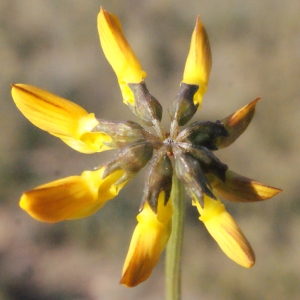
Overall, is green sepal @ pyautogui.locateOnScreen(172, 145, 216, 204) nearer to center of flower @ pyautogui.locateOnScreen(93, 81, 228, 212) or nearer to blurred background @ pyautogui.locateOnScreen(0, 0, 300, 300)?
center of flower @ pyautogui.locateOnScreen(93, 81, 228, 212)

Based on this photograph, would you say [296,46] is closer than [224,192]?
No

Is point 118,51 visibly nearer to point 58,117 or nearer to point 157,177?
point 58,117

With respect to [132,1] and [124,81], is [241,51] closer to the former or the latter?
[132,1]

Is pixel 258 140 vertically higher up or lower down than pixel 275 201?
higher up

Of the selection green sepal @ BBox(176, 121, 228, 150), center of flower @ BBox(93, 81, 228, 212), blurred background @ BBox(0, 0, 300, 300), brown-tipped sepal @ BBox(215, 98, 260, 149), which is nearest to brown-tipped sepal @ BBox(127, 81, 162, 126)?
center of flower @ BBox(93, 81, 228, 212)

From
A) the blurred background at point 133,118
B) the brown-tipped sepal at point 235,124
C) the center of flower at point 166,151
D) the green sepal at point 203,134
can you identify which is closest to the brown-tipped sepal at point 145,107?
the center of flower at point 166,151

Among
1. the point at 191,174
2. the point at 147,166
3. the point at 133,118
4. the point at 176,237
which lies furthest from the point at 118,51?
the point at 133,118

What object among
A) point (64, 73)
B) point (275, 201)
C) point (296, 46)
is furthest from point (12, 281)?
point (296, 46)
